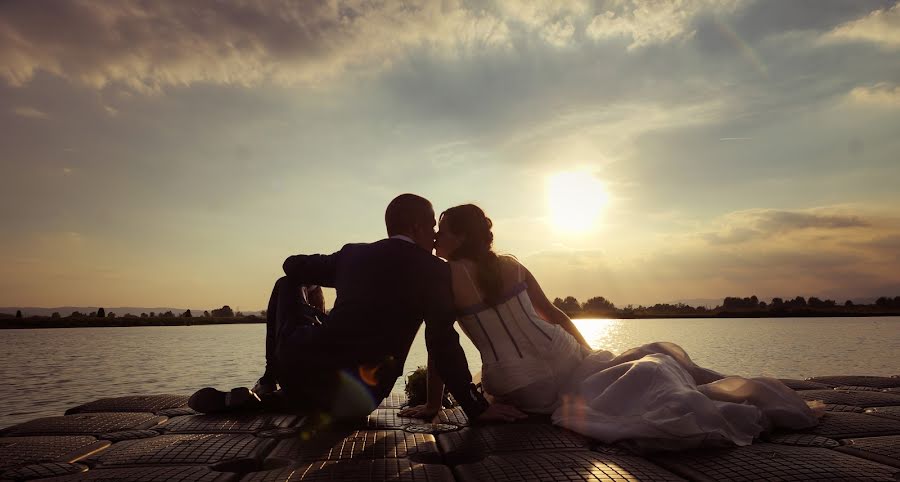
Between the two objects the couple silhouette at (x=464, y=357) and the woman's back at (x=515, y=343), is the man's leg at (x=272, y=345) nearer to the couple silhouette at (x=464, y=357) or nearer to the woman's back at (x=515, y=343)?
the couple silhouette at (x=464, y=357)

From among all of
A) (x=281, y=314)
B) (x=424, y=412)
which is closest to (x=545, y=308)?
(x=424, y=412)

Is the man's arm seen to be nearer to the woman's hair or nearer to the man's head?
the man's head

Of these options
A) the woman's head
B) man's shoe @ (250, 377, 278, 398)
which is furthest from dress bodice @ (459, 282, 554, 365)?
man's shoe @ (250, 377, 278, 398)

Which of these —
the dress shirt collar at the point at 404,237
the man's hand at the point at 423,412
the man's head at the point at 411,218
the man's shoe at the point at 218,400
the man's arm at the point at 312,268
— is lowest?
the man's hand at the point at 423,412

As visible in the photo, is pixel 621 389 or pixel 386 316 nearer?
pixel 621 389

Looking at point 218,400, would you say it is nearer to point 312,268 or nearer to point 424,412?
point 312,268

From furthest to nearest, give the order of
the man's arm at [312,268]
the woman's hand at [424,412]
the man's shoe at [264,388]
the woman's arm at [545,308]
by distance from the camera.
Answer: the woman's arm at [545,308] → the man's shoe at [264,388] → the woman's hand at [424,412] → the man's arm at [312,268]

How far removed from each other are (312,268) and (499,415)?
71.9 inches

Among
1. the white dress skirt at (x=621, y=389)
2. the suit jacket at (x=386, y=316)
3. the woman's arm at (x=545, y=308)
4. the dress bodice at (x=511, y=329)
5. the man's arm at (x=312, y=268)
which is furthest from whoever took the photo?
the woman's arm at (x=545, y=308)

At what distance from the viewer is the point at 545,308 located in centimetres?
526

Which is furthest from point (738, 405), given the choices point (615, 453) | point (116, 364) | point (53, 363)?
point (53, 363)

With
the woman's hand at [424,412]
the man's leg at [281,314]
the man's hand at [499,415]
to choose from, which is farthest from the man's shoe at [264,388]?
the man's hand at [499,415]

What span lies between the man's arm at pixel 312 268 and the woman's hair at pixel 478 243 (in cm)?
99

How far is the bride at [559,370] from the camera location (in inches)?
147
